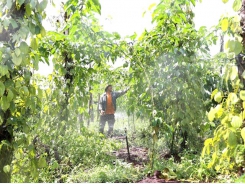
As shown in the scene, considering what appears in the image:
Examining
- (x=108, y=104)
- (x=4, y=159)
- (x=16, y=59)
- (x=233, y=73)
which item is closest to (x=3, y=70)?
(x=16, y=59)

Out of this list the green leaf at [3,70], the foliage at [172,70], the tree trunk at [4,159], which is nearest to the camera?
the green leaf at [3,70]

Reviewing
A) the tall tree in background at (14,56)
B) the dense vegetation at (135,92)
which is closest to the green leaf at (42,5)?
the tall tree in background at (14,56)

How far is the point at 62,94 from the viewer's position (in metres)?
2.88

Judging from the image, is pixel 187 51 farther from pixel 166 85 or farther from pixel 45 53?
pixel 45 53

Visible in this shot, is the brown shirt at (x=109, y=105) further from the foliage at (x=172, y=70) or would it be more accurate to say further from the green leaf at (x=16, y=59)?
the green leaf at (x=16, y=59)

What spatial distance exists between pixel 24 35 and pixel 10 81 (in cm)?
22

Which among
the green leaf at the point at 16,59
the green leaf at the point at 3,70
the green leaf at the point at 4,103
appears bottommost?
the green leaf at the point at 4,103

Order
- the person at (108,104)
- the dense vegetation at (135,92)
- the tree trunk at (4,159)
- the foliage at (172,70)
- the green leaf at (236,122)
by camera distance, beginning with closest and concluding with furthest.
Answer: the green leaf at (236,122) → the tree trunk at (4,159) → the dense vegetation at (135,92) → the foliage at (172,70) → the person at (108,104)

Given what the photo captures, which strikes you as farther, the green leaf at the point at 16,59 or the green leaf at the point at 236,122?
the green leaf at the point at 16,59

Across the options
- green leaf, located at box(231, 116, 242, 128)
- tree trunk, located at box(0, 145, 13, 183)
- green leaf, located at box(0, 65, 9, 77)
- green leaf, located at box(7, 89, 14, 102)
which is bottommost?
tree trunk, located at box(0, 145, 13, 183)

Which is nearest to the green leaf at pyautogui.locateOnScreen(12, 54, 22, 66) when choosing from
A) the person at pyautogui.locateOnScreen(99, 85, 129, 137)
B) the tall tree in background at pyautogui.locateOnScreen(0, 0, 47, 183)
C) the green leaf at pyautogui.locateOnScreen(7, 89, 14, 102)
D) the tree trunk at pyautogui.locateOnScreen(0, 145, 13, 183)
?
the tall tree in background at pyautogui.locateOnScreen(0, 0, 47, 183)

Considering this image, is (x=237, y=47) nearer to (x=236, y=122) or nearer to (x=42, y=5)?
(x=236, y=122)

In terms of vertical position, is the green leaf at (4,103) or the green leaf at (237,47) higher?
the green leaf at (237,47)

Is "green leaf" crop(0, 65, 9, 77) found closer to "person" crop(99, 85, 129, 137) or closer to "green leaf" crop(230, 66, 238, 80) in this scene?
"green leaf" crop(230, 66, 238, 80)
